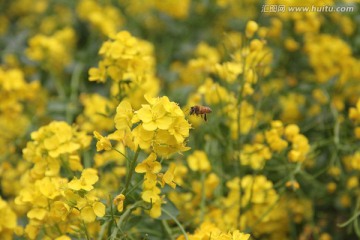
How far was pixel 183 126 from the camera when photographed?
134 centimetres

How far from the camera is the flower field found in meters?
1.51

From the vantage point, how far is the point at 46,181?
1.58m

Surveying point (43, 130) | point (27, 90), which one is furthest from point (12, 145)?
point (43, 130)

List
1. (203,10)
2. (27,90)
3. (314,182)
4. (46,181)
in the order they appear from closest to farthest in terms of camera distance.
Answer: (46,181), (314,182), (27,90), (203,10)

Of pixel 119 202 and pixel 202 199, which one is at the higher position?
pixel 119 202

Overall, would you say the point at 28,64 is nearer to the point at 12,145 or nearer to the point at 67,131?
the point at 12,145

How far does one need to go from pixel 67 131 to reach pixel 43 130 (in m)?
0.07
